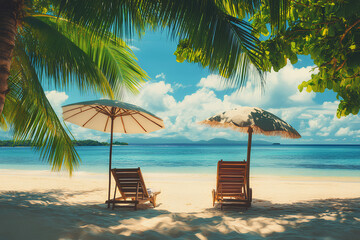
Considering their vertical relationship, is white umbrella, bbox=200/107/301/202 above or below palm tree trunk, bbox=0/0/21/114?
below

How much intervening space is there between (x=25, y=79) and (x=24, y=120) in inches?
32.1

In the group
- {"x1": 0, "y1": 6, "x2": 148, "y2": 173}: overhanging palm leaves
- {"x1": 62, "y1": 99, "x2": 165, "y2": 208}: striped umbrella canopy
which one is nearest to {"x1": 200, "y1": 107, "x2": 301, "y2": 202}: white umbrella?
{"x1": 62, "y1": 99, "x2": 165, "y2": 208}: striped umbrella canopy

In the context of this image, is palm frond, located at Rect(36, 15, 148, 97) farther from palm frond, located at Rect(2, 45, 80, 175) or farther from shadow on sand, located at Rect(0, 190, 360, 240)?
shadow on sand, located at Rect(0, 190, 360, 240)

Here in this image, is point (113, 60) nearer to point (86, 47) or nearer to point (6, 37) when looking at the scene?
point (86, 47)

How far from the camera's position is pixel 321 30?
404cm

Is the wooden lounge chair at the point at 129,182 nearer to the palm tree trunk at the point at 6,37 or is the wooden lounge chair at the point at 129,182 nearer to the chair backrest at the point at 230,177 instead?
the chair backrest at the point at 230,177

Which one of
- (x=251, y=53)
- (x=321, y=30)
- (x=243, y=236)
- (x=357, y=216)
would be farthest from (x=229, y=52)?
(x=357, y=216)

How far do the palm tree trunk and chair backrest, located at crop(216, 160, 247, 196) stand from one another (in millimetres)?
4005

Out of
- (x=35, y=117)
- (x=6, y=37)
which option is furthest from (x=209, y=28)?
(x=35, y=117)

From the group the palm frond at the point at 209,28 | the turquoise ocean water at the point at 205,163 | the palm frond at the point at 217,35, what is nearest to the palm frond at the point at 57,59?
the palm frond at the point at 209,28

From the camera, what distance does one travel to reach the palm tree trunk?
3178 mm

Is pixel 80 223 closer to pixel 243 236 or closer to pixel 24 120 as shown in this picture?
pixel 243 236

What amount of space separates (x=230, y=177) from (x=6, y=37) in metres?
4.69

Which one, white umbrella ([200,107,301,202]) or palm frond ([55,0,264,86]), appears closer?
palm frond ([55,0,264,86])
